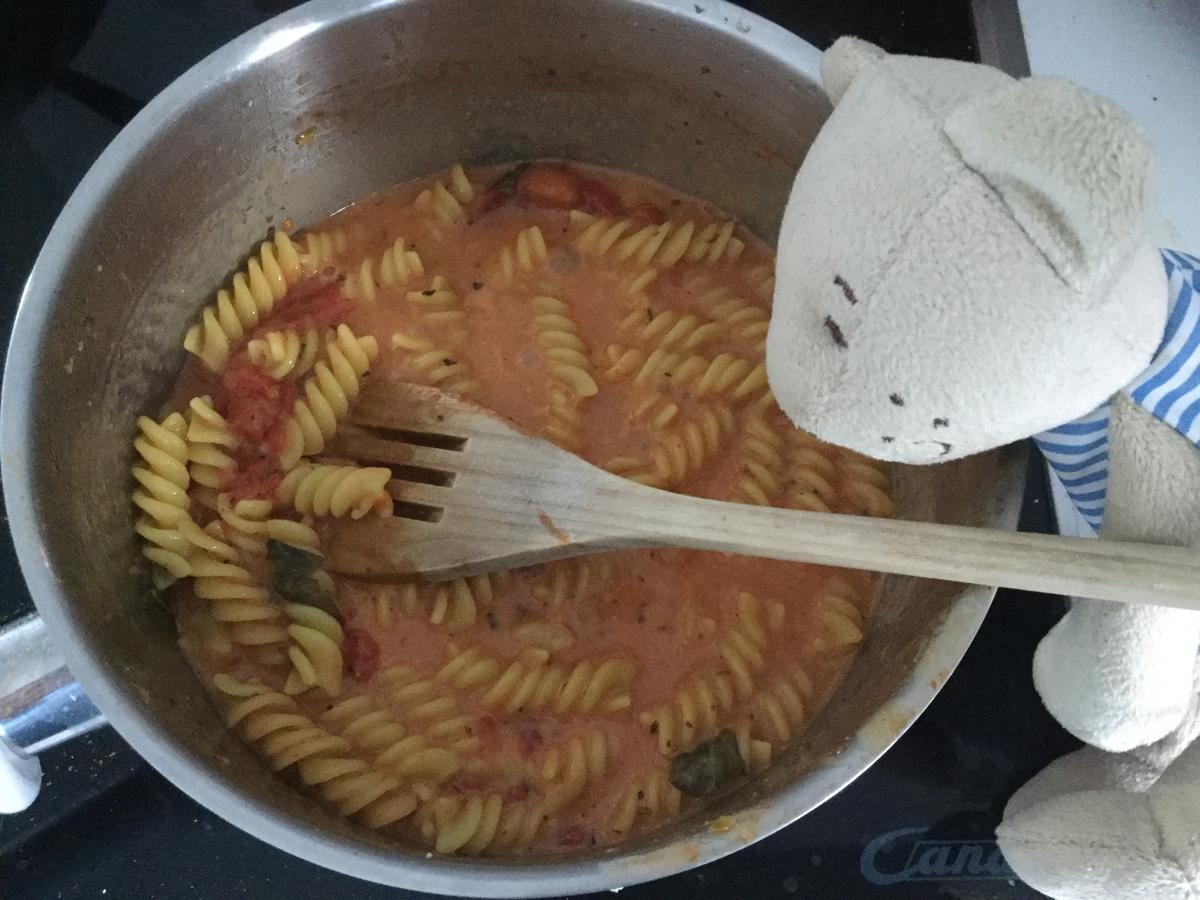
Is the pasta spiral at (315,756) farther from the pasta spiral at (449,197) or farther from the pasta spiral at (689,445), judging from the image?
the pasta spiral at (449,197)

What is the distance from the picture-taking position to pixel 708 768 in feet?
3.74

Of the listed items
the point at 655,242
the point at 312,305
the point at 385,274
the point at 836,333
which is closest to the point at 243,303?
the point at 312,305

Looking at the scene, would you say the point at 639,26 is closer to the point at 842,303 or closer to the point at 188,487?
the point at 842,303

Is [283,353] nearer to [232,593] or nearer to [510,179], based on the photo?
[232,593]

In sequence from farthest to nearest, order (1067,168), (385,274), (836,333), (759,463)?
(385,274) → (759,463) → (836,333) → (1067,168)

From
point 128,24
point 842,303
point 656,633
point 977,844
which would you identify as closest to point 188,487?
point 656,633

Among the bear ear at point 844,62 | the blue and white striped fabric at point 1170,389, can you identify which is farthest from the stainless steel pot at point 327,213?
the bear ear at point 844,62

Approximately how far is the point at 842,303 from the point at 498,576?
0.69 m

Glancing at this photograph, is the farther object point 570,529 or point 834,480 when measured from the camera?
point 834,480

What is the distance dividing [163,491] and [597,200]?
0.73 m

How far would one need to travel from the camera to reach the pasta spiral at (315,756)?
1116 millimetres

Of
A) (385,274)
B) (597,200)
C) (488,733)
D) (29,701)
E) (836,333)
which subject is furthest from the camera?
(597,200)

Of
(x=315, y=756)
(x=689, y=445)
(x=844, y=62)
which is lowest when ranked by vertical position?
(x=315, y=756)

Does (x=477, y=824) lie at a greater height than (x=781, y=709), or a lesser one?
lesser
